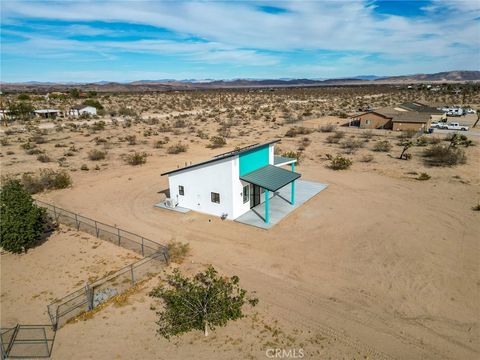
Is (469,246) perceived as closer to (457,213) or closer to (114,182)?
(457,213)

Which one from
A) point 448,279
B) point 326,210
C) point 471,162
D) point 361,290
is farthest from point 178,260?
point 471,162

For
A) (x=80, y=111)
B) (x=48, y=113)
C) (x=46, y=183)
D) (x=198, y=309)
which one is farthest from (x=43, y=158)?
(x=80, y=111)

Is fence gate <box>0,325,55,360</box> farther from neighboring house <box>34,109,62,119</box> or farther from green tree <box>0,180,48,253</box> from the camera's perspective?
neighboring house <box>34,109,62,119</box>

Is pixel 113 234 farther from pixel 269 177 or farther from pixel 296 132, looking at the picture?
pixel 296 132

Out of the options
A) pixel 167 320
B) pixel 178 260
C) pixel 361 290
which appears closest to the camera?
pixel 167 320

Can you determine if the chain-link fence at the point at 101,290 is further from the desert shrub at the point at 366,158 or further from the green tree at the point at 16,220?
the desert shrub at the point at 366,158
